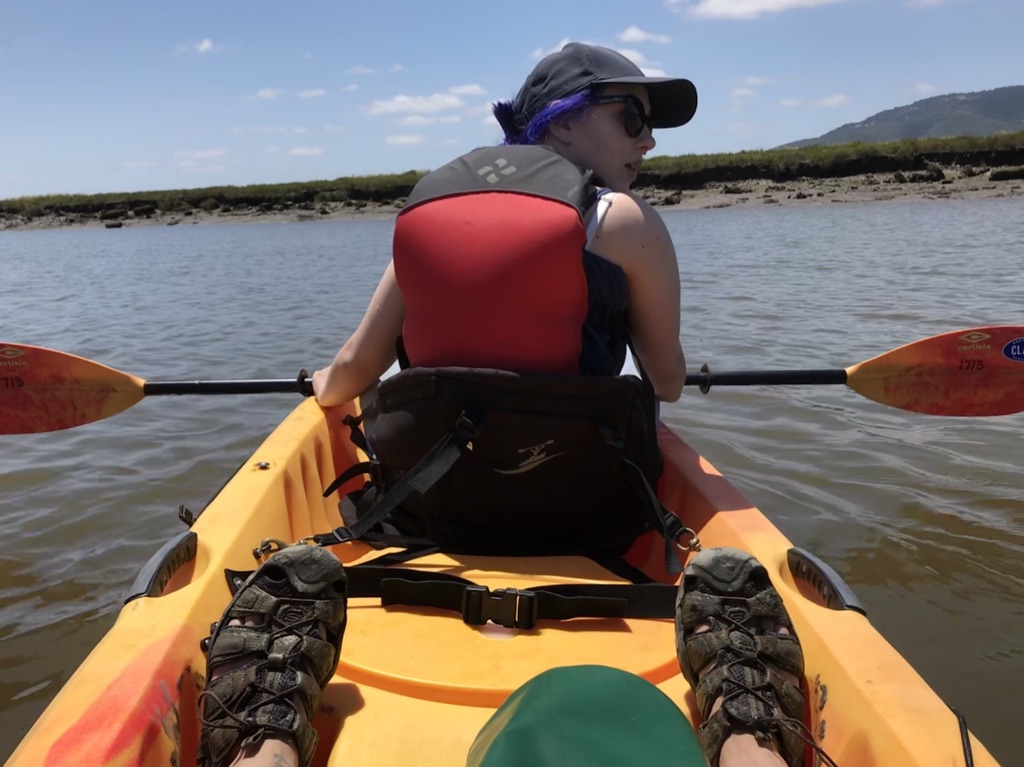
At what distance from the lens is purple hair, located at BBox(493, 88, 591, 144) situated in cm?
202

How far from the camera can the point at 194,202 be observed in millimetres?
43969

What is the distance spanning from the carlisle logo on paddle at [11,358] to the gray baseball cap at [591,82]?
2338mm

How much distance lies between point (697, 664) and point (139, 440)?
14.3ft

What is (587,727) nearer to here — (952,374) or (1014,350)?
(952,374)

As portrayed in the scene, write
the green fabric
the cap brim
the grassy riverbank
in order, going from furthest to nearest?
1. the grassy riverbank
2. the cap brim
3. the green fabric

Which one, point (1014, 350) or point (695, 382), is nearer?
point (695, 382)

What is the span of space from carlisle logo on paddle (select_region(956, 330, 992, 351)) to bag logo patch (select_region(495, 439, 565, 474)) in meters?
2.20

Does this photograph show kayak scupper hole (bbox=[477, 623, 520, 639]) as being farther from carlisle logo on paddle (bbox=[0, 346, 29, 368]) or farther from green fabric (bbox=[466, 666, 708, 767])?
carlisle logo on paddle (bbox=[0, 346, 29, 368])

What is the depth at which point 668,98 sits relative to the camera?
2172 mm

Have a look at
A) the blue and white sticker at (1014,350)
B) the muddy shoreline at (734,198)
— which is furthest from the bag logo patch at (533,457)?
the muddy shoreline at (734,198)

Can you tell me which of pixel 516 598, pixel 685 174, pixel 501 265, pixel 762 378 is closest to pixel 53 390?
pixel 501 265

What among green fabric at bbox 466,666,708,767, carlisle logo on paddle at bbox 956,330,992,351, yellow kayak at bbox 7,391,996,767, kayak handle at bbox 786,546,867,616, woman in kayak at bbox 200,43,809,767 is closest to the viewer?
green fabric at bbox 466,666,708,767

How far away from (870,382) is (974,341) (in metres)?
0.43

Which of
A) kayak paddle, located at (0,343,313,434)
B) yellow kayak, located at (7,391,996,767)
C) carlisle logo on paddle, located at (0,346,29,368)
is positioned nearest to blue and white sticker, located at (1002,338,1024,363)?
yellow kayak, located at (7,391,996,767)
